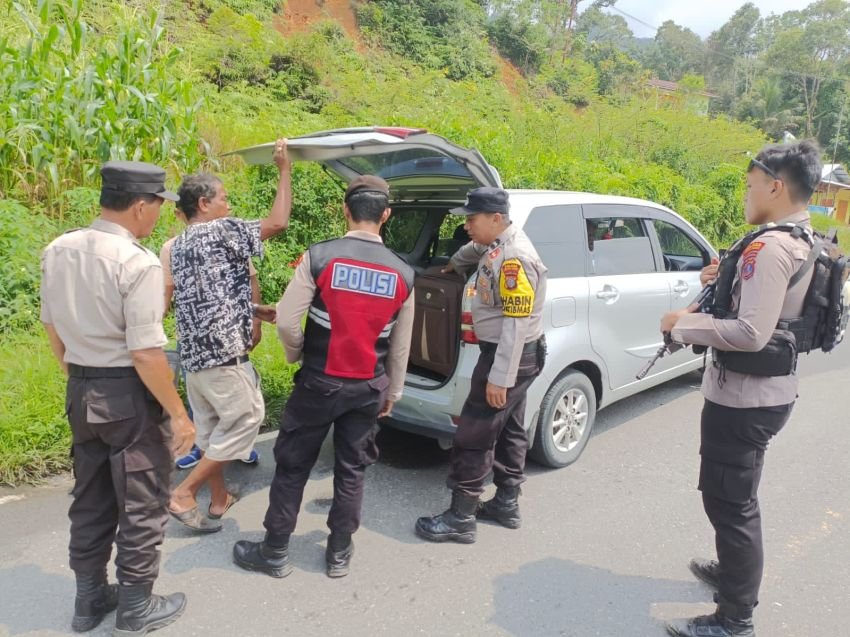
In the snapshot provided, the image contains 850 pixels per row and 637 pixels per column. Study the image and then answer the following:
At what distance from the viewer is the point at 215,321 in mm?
3025

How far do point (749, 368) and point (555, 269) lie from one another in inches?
61.8

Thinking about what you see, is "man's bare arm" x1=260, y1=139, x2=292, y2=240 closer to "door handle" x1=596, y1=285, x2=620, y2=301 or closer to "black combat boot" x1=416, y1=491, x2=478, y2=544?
"black combat boot" x1=416, y1=491, x2=478, y2=544

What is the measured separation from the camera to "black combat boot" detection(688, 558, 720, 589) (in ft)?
9.84

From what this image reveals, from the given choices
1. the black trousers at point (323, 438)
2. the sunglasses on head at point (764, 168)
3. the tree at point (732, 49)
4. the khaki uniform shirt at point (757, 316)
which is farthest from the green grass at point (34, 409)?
the tree at point (732, 49)

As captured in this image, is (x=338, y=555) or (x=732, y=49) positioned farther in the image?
(x=732, y=49)

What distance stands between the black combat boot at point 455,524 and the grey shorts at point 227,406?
1.02m

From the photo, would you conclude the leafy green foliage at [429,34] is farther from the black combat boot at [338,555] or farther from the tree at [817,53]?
the tree at [817,53]

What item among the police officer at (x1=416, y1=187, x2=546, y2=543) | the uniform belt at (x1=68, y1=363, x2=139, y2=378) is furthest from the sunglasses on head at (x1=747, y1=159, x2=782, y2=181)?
the uniform belt at (x1=68, y1=363, x2=139, y2=378)

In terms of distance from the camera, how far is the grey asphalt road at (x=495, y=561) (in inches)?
105

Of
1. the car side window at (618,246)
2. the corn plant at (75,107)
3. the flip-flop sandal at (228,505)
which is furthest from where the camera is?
the corn plant at (75,107)

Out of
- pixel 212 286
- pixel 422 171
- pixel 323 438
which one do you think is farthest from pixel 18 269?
pixel 323 438

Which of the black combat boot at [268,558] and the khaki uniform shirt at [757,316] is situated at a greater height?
the khaki uniform shirt at [757,316]

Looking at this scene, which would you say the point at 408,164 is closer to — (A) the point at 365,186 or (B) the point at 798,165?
(A) the point at 365,186

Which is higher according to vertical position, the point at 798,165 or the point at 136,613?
the point at 798,165
